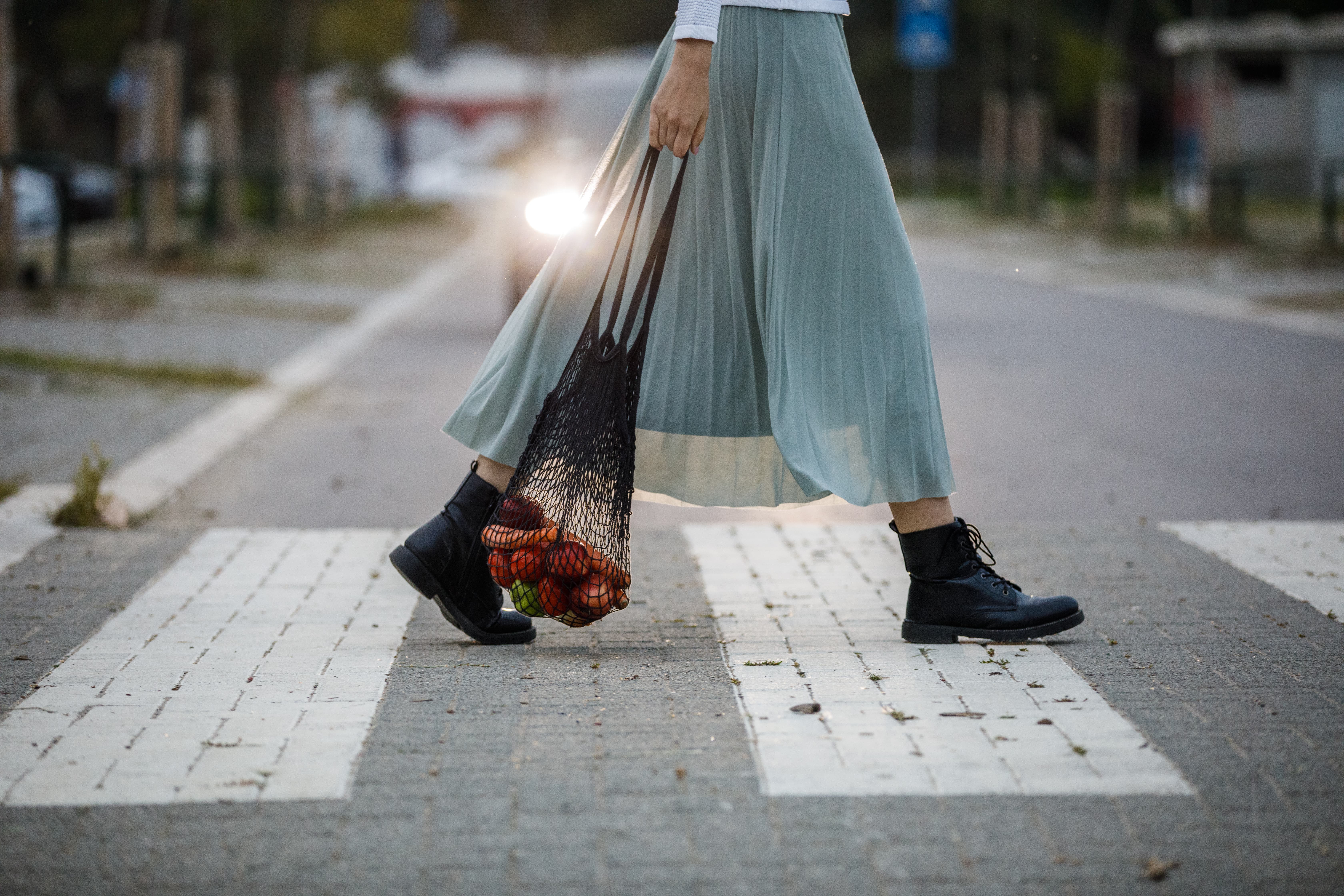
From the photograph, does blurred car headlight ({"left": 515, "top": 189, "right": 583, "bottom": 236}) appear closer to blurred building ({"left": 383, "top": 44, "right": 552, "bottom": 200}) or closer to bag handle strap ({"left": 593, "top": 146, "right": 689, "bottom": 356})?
bag handle strap ({"left": 593, "top": 146, "right": 689, "bottom": 356})

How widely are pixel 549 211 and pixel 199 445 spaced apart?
15.5ft

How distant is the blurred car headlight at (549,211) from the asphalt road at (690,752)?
4827 millimetres

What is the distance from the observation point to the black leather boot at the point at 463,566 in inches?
148

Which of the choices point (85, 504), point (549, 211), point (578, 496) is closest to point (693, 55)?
point (578, 496)

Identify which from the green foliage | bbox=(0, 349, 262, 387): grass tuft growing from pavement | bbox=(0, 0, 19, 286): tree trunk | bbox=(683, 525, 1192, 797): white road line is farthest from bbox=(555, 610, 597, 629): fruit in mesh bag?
the green foliage

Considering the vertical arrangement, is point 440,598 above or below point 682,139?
below

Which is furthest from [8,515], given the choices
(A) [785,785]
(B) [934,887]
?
(B) [934,887]

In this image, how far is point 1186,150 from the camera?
32.6m

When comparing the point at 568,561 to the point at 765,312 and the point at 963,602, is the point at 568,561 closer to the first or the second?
the point at 765,312

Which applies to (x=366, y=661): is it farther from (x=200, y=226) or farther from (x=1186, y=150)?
(x=1186, y=150)

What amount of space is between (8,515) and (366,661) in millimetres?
2338

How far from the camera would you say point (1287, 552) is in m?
4.97

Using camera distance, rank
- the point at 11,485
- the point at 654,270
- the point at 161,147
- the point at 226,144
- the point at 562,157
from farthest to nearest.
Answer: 1. the point at 226,144
2. the point at 161,147
3. the point at 562,157
4. the point at 11,485
5. the point at 654,270

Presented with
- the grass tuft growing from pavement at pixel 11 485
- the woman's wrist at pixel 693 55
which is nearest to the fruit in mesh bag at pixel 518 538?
the woman's wrist at pixel 693 55
